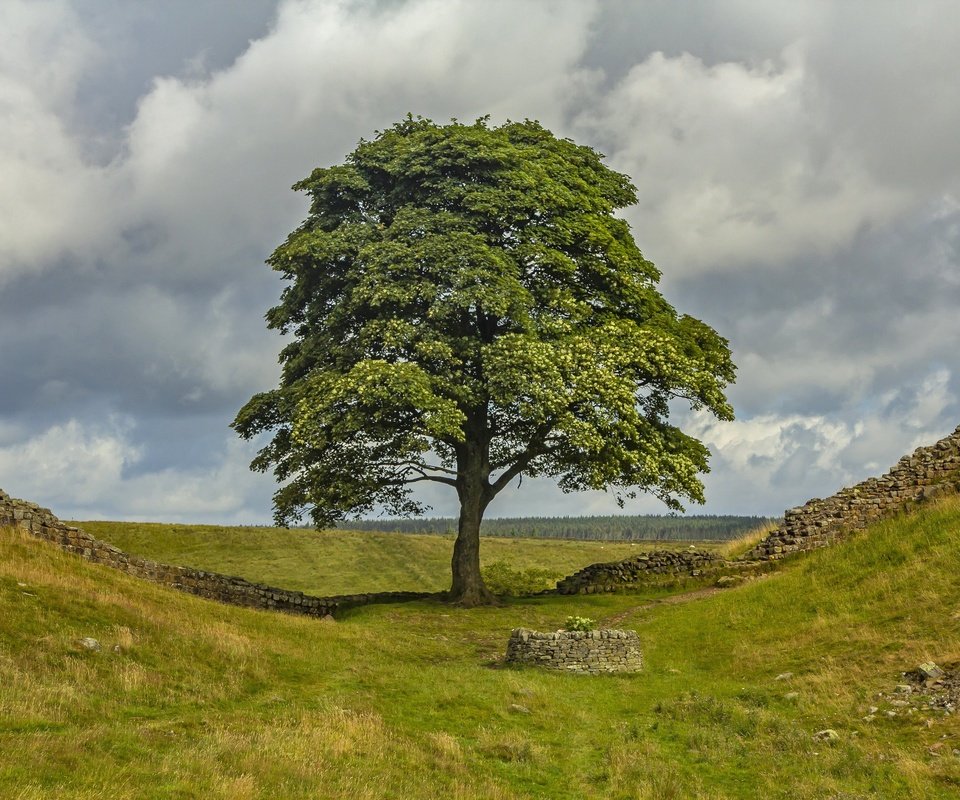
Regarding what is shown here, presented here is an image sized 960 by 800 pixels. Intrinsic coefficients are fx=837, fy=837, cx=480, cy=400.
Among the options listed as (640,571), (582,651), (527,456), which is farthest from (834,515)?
(582,651)

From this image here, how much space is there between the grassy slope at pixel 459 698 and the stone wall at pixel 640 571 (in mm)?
11866

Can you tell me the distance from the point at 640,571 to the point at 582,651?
20.8m

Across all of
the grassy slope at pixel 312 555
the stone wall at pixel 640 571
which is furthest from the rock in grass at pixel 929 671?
the grassy slope at pixel 312 555

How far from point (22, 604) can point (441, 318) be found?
19.6 meters

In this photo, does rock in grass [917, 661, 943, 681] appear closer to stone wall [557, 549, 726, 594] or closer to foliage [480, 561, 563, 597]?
stone wall [557, 549, 726, 594]

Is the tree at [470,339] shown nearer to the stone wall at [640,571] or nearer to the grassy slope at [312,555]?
the stone wall at [640,571]

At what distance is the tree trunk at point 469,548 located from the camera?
1548 inches

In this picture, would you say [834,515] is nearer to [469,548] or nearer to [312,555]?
[469,548]

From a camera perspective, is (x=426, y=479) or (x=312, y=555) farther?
(x=312, y=555)

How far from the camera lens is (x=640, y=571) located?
1786 inches

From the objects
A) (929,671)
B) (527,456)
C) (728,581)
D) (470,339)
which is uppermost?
(470,339)

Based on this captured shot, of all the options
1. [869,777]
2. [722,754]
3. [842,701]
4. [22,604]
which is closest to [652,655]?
[842,701]

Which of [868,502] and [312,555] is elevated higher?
[868,502]

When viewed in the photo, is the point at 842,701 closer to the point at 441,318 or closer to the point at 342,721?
the point at 342,721
